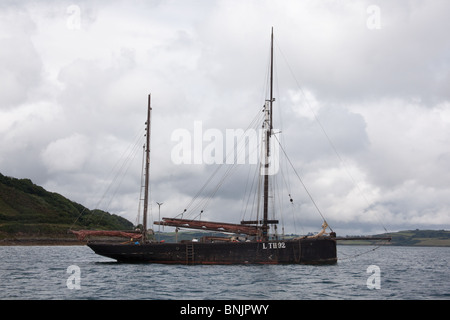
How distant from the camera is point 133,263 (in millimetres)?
47406

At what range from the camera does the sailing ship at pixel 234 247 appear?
145 feet

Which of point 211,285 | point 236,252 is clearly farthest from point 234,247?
point 211,285

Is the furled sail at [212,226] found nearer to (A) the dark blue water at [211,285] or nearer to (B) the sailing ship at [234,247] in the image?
(B) the sailing ship at [234,247]

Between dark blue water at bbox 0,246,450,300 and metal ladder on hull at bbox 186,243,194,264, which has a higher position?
metal ladder on hull at bbox 186,243,194,264

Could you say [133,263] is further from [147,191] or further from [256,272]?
[256,272]

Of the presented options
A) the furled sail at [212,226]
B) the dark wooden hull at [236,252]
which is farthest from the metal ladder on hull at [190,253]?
the furled sail at [212,226]

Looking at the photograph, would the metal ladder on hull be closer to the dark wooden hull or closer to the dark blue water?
the dark wooden hull

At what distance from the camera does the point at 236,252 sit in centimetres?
4412

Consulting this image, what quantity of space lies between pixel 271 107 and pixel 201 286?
1008 inches

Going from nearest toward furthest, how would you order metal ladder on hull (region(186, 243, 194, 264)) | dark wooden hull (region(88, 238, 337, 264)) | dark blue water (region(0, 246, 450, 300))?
dark blue water (region(0, 246, 450, 300)) → dark wooden hull (region(88, 238, 337, 264)) → metal ladder on hull (region(186, 243, 194, 264))

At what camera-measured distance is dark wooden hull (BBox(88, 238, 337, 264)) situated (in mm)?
43969

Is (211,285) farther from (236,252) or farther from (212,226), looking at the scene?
(212,226)

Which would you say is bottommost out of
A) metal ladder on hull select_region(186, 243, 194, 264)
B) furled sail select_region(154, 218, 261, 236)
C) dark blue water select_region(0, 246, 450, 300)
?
dark blue water select_region(0, 246, 450, 300)

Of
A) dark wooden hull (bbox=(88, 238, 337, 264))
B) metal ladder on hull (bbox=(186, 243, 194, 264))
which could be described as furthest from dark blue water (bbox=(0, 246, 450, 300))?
metal ladder on hull (bbox=(186, 243, 194, 264))
